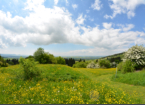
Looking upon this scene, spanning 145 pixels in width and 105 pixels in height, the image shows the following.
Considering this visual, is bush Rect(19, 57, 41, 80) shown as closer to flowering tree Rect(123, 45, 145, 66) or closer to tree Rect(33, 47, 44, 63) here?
flowering tree Rect(123, 45, 145, 66)

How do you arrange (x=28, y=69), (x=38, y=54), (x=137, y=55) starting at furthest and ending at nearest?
(x=38, y=54) → (x=137, y=55) → (x=28, y=69)

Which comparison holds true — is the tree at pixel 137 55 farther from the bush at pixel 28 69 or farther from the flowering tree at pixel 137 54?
the bush at pixel 28 69

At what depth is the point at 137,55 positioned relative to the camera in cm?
2486

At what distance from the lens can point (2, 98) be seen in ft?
20.0

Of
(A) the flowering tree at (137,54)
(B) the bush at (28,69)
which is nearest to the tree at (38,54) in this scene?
(B) the bush at (28,69)

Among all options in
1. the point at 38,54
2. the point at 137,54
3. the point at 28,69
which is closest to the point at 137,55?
the point at 137,54

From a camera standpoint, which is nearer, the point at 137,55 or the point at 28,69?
the point at 28,69

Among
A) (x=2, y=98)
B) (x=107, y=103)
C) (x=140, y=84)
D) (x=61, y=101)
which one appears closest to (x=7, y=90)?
(x=2, y=98)

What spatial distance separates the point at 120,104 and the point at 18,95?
8.45 m

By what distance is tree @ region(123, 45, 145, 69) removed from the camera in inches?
961

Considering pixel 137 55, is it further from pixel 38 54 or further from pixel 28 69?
pixel 38 54

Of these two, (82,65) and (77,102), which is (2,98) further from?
(82,65)

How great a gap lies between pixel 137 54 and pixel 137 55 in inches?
13.2

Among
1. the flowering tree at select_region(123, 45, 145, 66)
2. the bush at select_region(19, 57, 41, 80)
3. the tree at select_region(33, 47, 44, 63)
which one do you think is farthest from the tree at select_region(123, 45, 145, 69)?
the tree at select_region(33, 47, 44, 63)
